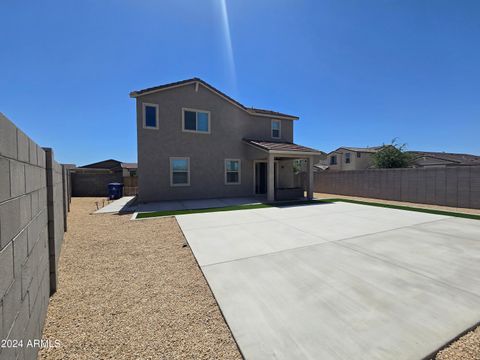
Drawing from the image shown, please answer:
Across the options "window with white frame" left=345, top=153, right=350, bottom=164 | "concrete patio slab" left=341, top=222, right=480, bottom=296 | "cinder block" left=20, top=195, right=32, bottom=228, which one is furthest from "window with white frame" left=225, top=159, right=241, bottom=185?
"window with white frame" left=345, top=153, right=350, bottom=164

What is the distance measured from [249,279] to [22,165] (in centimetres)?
336

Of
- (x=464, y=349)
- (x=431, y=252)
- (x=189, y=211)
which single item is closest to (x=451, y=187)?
(x=431, y=252)

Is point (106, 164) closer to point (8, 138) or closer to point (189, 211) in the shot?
point (189, 211)

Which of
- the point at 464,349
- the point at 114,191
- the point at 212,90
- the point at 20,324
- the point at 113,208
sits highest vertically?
the point at 212,90

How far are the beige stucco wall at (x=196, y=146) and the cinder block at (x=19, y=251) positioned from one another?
10764mm

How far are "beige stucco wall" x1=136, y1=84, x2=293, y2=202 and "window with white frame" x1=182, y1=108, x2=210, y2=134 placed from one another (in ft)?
0.82

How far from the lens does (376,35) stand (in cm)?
1084

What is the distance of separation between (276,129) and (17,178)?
51.7 feet

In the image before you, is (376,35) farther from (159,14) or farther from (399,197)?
(159,14)

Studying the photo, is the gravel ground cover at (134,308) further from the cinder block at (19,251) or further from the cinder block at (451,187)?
the cinder block at (451,187)

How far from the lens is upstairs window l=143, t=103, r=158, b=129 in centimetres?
1207

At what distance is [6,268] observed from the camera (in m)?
1.47

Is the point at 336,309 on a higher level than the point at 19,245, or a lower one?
lower

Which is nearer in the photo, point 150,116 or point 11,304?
point 11,304
